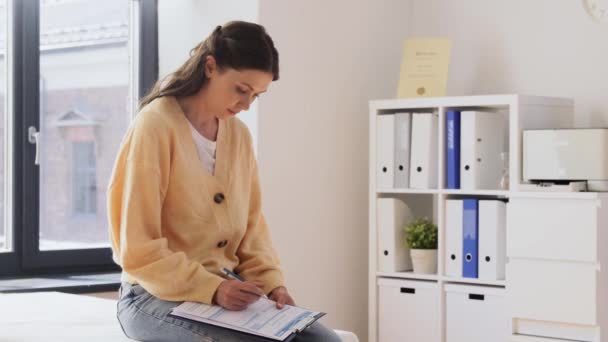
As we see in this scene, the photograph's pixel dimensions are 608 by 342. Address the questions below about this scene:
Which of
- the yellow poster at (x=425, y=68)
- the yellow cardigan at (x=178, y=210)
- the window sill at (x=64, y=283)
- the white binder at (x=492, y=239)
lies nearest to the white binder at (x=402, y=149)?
the yellow poster at (x=425, y=68)

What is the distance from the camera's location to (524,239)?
10.3 ft

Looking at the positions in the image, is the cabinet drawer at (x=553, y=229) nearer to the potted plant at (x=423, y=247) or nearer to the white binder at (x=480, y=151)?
the white binder at (x=480, y=151)

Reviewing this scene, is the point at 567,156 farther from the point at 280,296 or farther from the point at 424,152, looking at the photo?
the point at 280,296

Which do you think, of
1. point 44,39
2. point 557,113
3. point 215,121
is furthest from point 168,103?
point 557,113

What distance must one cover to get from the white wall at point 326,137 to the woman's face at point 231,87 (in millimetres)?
1216

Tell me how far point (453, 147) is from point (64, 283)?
1.51m

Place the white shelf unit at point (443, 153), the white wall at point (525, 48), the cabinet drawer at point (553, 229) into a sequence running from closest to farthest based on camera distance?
the cabinet drawer at point (553, 229) < the white shelf unit at point (443, 153) < the white wall at point (525, 48)

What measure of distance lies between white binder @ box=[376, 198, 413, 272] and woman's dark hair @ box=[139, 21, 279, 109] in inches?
61.5

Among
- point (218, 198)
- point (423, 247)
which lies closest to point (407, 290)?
point (423, 247)

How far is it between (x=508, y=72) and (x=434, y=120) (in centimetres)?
44

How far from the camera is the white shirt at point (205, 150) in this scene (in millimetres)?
2145

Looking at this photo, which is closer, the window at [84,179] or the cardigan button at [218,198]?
the cardigan button at [218,198]

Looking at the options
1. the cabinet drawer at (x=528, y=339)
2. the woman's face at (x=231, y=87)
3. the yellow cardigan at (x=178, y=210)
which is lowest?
the cabinet drawer at (x=528, y=339)

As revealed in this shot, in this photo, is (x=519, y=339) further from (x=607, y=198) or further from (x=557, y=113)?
(x=557, y=113)
